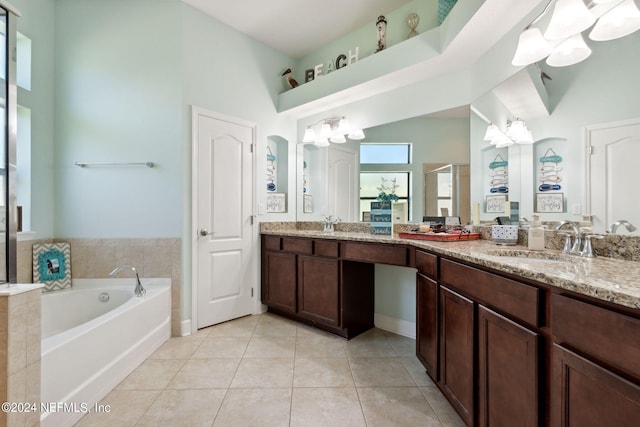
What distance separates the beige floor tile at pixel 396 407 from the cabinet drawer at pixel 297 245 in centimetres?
127

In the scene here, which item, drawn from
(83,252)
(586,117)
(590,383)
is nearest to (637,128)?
(586,117)

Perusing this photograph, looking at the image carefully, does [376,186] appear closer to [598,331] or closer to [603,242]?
[603,242]

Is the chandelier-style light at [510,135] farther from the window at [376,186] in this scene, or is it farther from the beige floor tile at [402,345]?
the beige floor tile at [402,345]

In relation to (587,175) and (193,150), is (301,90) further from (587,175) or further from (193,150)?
(587,175)

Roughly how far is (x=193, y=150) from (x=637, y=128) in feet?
9.60

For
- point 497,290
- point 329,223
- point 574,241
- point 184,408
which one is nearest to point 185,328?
point 184,408

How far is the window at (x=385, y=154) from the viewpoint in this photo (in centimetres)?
270

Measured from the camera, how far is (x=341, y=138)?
3123mm

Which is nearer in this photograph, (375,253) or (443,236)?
(443,236)

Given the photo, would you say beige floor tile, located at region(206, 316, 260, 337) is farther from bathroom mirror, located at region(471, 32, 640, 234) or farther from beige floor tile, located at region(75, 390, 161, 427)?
bathroom mirror, located at region(471, 32, 640, 234)

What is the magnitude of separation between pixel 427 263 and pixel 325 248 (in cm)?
102

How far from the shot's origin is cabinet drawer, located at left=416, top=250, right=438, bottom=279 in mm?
1740

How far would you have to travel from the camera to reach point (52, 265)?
2.45 m

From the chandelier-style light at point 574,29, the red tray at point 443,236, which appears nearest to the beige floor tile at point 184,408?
the red tray at point 443,236
